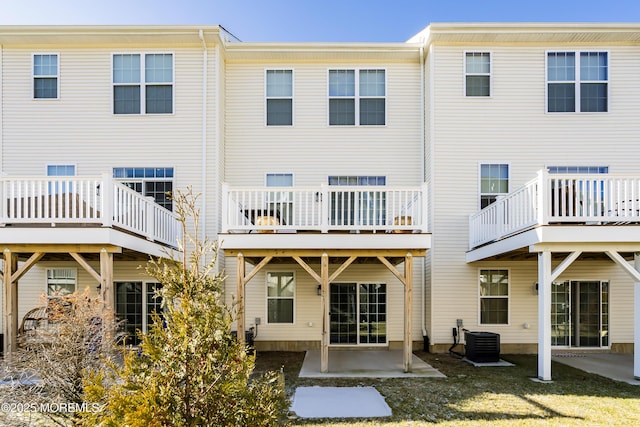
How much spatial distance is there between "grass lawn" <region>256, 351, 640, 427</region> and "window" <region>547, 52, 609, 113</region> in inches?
258

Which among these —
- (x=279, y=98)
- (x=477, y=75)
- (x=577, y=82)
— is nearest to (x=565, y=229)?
(x=477, y=75)

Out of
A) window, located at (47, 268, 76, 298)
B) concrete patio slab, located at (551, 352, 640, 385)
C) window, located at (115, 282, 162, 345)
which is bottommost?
concrete patio slab, located at (551, 352, 640, 385)

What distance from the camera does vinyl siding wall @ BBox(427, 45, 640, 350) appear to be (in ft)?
36.5

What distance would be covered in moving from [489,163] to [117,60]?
32.8ft

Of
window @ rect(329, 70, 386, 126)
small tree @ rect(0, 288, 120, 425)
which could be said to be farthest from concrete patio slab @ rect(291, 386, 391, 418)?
window @ rect(329, 70, 386, 126)

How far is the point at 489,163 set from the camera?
37.0 ft

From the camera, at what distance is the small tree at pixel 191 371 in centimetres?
311

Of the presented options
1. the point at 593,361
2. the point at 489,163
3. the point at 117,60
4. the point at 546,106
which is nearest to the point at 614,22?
the point at 546,106

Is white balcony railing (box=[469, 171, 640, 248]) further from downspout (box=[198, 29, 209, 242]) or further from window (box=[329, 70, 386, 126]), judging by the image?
downspout (box=[198, 29, 209, 242])

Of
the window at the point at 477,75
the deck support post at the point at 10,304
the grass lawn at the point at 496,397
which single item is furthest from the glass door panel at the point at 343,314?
the deck support post at the point at 10,304

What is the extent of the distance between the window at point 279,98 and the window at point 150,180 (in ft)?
10.0

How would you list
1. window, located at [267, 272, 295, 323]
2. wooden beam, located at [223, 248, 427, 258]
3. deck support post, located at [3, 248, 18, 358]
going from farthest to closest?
window, located at [267, 272, 295, 323] < wooden beam, located at [223, 248, 427, 258] < deck support post, located at [3, 248, 18, 358]

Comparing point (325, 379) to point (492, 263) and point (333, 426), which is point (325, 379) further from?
point (492, 263)

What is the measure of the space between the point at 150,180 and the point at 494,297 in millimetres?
9367
